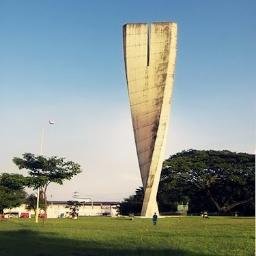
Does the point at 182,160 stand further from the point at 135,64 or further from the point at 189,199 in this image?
the point at 135,64

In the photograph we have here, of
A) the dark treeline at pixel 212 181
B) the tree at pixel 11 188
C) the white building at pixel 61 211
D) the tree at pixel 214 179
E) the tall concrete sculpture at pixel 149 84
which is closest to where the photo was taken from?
the tall concrete sculpture at pixel 149 84

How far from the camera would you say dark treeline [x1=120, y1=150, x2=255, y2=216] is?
250 ft

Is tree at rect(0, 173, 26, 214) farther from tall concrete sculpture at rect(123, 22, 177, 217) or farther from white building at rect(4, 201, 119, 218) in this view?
tall concrete sculpture at rect(123, 22, 177, 217)

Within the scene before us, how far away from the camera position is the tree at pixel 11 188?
2234 inches

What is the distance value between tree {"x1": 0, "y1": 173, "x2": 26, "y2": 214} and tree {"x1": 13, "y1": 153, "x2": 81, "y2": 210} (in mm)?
1405

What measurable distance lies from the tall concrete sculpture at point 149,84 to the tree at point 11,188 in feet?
42.1

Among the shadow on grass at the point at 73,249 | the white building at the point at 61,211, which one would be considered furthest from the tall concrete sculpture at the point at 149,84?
the shadow on grass at the point at 73,249

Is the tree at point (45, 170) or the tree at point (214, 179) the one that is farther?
the tree at point (214, 179)

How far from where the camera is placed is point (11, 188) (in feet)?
205

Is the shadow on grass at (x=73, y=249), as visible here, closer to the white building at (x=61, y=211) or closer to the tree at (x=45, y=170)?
the tree at (x=45, y=170)

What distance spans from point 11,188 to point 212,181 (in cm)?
2978

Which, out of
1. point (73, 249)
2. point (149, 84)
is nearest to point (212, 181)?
point (149, 84)

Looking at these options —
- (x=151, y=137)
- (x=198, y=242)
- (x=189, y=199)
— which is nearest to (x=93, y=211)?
(x=189, y=199)

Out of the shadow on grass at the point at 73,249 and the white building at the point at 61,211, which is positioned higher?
the white building at the point at 61,211
